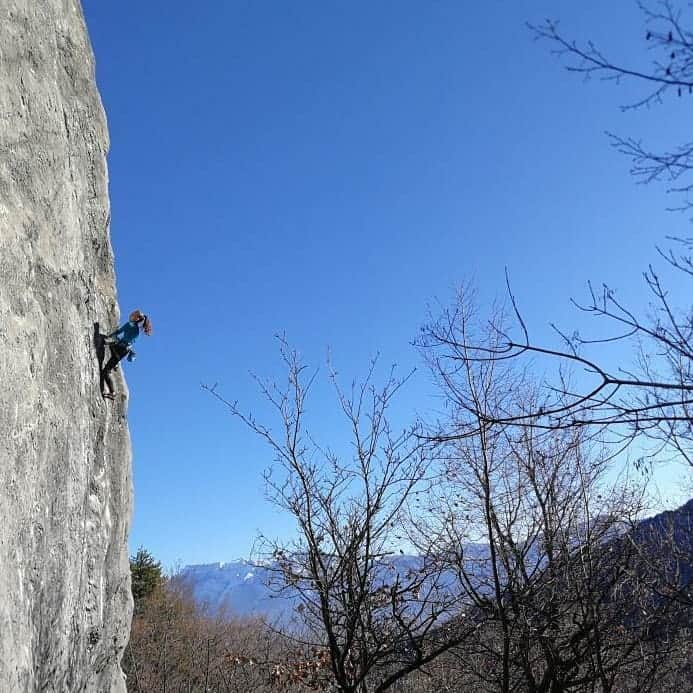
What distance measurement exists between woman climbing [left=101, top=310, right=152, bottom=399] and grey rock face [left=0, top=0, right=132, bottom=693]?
0.72 ft

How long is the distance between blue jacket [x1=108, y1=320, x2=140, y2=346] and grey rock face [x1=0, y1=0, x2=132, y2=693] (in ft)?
1.14

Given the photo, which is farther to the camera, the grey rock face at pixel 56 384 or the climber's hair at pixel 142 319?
the climber's hair at pixel 142 319

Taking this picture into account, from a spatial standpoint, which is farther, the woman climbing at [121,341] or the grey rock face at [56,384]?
the woman climbing at [121,341]

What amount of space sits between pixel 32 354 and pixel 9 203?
1436mm

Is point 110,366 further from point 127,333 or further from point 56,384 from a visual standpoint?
point 56,384

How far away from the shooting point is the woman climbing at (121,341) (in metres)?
8.52

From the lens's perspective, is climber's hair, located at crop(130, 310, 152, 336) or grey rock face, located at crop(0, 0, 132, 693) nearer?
grey rock face, located at crop(0, 0, 132, 693)

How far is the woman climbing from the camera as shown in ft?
27.9

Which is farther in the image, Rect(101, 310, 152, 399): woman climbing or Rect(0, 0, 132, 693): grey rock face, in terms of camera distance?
Rect(101, 310, 152, 399): woman climbing

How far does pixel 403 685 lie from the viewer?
1531 centimetres

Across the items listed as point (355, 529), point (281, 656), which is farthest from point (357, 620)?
point (281, 656)

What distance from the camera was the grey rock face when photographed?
586 cm

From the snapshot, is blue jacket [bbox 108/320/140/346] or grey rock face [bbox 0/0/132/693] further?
blue jacket [bbox 108/320/140/346]

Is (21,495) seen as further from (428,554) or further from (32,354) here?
(428,554)
